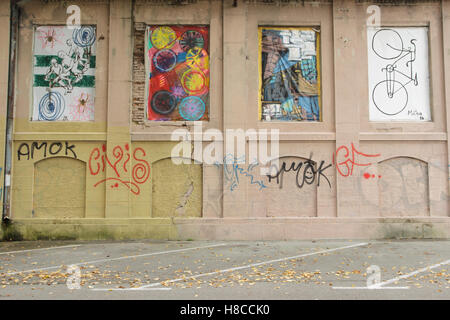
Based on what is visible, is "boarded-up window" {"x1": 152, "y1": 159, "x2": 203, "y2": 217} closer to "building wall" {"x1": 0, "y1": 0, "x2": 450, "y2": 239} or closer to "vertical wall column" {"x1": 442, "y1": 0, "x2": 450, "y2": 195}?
"building wall" {"x1": 0, "y1": 0, "x2": 450, "y2": 239}

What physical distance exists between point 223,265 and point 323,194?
4726mm

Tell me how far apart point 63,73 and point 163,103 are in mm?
3136

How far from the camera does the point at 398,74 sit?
1262cm

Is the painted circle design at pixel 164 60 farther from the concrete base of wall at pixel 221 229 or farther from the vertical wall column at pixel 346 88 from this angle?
the vertical wall column at pixel 346 88

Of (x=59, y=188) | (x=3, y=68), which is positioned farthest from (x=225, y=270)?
(x=3, y=68)

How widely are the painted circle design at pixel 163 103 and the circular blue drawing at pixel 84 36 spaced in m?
2.59

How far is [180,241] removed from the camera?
11844 mm

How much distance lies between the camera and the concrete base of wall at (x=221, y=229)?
11945mm

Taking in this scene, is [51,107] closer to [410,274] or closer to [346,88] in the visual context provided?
[346,88]

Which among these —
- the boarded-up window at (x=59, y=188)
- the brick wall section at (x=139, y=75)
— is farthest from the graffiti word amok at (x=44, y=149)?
the brick wall section at (x=139, y=75)

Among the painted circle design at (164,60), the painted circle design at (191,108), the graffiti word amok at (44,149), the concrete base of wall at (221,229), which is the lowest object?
the concrete base of wall at (221,229)

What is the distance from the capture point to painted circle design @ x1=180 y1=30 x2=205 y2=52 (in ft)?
41.3

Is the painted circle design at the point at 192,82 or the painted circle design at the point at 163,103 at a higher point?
the painted circle design at the point at 192,82

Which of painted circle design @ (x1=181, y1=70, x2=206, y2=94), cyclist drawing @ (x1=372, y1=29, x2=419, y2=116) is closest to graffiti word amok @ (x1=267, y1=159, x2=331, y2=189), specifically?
cyclist drawing @ (x1=372, y1=29, x2=419, y2=116)
